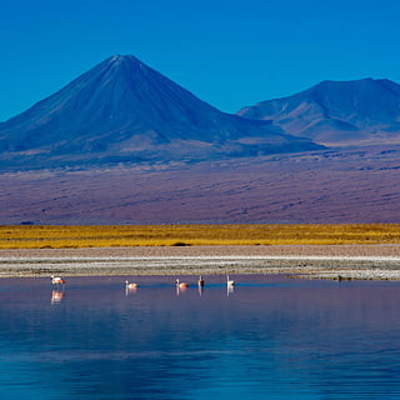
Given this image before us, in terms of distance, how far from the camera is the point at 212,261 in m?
45.1

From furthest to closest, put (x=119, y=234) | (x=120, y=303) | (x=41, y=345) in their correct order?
(x=119, y=234)
(x=120, y=303)
(x=41, y=345)

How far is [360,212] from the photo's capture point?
6619 inches

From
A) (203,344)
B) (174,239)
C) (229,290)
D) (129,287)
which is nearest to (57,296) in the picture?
(129,287)

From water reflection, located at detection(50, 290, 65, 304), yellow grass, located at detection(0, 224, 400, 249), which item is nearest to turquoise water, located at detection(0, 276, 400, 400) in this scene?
water reflection, located at detection(50, 290, 65, 304)

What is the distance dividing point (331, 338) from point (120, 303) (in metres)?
8.37

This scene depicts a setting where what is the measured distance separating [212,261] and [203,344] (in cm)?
2691

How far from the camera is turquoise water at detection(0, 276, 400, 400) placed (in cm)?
1425

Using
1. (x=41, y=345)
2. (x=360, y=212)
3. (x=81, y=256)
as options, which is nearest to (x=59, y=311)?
(x=41, y=345)

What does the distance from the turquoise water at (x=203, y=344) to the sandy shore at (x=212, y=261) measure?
9.24 meters

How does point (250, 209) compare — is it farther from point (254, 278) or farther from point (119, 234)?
point (254, 278)

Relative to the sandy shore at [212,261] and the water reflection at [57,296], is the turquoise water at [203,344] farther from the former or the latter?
the sandy shore at [212,261]

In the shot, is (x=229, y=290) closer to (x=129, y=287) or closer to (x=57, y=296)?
(x=129, y=287)

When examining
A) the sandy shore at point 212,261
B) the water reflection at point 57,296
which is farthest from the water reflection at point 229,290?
the sandy shore at point 212,261

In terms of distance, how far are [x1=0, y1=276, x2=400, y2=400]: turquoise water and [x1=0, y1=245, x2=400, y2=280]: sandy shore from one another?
9.24 metres
